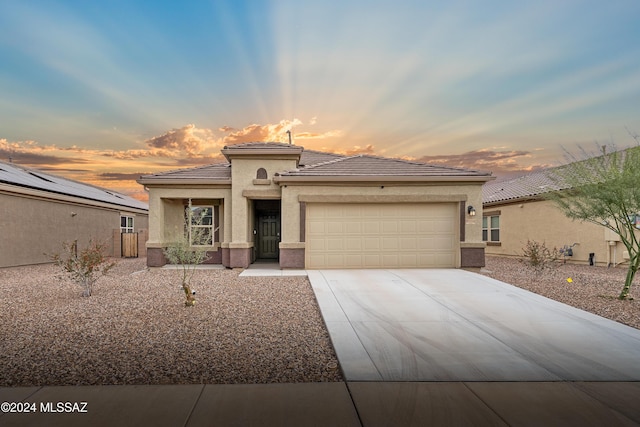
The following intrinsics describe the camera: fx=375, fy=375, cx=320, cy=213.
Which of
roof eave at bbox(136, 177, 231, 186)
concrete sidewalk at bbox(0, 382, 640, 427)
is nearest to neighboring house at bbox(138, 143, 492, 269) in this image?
roof eave at bbox(136, 177, 231, 186)

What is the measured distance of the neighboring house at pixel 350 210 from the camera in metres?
13.3

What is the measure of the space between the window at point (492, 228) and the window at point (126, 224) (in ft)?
74.7

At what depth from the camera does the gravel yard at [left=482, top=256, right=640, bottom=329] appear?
7.48 metres

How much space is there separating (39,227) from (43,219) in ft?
1.52

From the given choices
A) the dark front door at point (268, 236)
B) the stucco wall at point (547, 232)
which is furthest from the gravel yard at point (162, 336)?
the stucco wall at point (547, 232)

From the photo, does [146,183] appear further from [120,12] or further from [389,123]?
[389,123]

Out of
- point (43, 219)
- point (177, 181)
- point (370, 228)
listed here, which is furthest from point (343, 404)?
point (43, 219)

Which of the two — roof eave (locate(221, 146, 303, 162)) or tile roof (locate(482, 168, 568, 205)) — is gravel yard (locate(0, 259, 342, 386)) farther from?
tile roof (locate(482, 168, 568, 205))

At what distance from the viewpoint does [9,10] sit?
885 cm

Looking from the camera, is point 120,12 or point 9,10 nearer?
point 9,10

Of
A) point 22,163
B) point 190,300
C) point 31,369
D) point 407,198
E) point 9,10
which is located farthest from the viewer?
point 22,163

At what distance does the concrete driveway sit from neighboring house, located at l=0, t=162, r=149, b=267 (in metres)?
10.8

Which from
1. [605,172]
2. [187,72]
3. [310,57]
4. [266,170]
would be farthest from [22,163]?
[605,172]

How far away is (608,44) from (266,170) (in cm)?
1101
